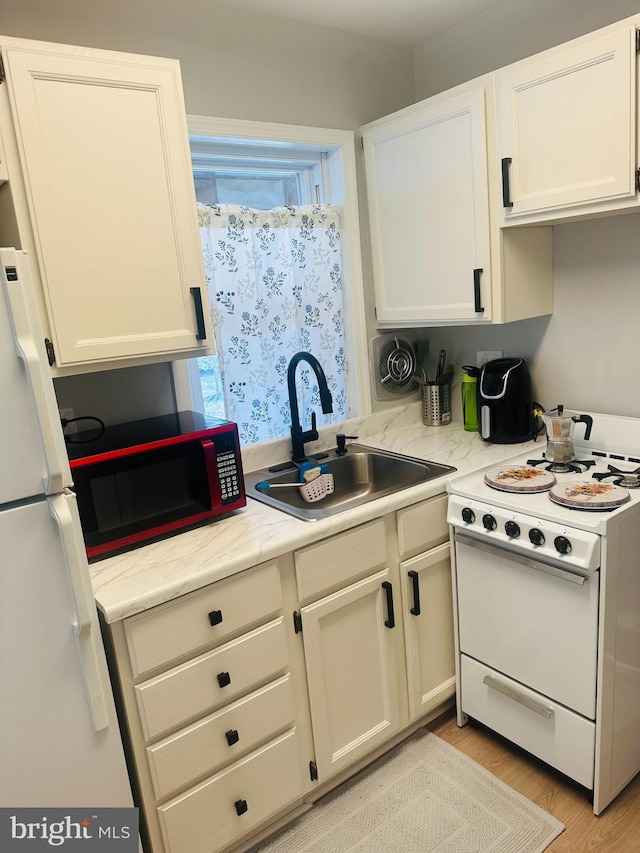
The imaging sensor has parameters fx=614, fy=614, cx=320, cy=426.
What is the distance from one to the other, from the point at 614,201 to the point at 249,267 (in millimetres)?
1232

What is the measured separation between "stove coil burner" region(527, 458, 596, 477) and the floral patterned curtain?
34.8 inches

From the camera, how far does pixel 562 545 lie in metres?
1.68

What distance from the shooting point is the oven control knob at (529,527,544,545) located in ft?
5.72

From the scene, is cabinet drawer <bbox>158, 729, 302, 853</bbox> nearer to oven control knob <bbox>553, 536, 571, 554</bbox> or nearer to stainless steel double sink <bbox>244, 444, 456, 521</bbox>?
stainless steel double sink <bbox>244, 444, 456, 521</bbox>

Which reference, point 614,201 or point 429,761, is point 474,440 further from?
point 429,761

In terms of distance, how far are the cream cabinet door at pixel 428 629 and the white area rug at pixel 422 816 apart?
200 mm

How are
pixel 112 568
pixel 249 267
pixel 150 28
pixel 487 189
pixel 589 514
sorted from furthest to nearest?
pixel 249 267 < pixel 487 189 < pixel 150 28 < pixel 589 514 < pixel 112 568

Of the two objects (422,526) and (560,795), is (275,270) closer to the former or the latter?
(422,526)

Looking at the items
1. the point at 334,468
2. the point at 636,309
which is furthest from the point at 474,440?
the point at 636,309

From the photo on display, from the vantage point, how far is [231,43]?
2.12 m

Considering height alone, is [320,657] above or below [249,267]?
below

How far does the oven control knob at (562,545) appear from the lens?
1.68m

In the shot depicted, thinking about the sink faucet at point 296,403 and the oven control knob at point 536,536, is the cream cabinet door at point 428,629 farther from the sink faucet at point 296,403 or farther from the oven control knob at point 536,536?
the sink faucet at point 296,403

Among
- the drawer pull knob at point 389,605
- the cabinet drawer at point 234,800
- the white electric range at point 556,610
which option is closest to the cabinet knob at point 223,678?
the cabinet drawer at point 234,800
